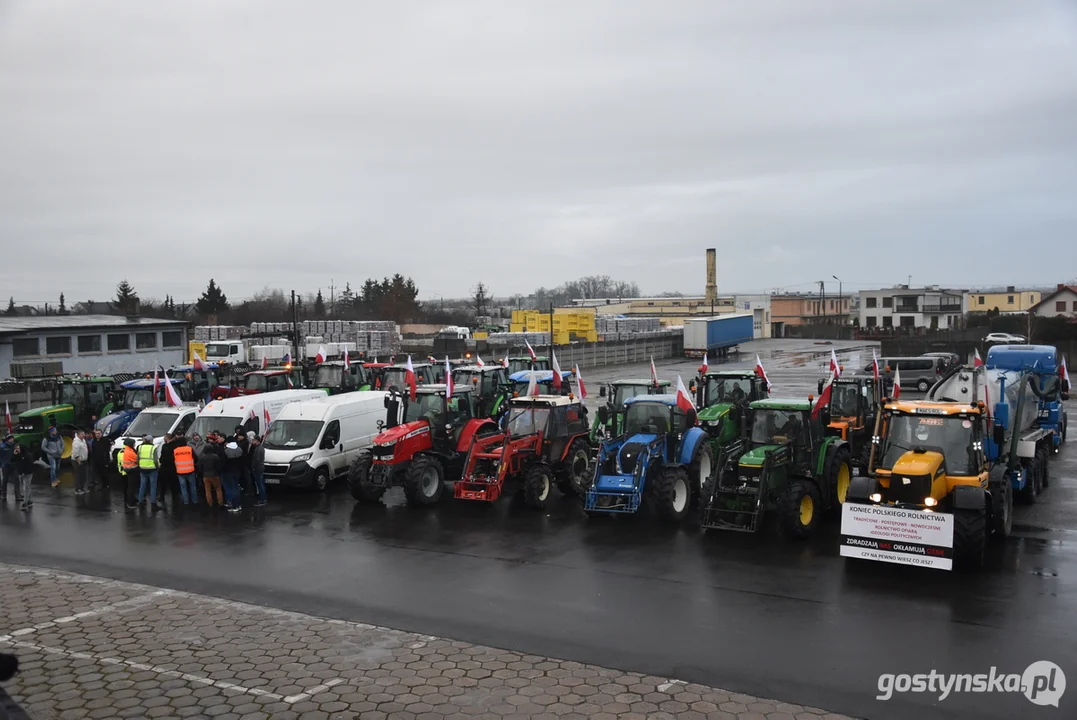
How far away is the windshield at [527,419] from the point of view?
50.6 ft

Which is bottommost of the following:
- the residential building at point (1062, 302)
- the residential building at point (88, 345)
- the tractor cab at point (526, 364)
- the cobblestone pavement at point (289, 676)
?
the cobblestone pavement at point (289, 676)

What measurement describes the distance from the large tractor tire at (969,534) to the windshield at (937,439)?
0.86 meters

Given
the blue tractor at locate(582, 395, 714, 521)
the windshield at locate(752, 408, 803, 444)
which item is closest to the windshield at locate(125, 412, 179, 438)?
the blue tractor at locate(582, 395, 714, 521)

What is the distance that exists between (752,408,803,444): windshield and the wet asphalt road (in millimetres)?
1613

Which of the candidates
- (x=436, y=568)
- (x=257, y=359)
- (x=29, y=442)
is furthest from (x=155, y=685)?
(x=257, y=359)

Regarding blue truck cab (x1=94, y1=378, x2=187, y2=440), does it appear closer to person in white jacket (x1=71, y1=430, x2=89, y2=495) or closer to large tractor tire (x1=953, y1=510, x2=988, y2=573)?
person in white jacket (x1=71, y1=430, x2=89, y2=495)

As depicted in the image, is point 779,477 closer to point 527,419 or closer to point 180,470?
point 527,419

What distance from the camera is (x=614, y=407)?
631 inches

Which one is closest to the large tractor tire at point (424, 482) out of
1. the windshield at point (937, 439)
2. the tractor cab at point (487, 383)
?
the tractor cab at point (487, 383)

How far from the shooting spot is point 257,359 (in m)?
47.4

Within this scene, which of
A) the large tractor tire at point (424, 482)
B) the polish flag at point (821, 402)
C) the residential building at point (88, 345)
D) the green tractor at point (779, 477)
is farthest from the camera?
the residential building at point (88, 345)

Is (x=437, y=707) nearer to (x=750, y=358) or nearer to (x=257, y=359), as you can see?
(x=257, y=359)

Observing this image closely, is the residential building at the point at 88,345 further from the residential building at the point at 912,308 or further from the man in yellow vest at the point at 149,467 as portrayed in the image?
the residential building at the point at 912,308

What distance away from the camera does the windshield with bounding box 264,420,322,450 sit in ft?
56.5
